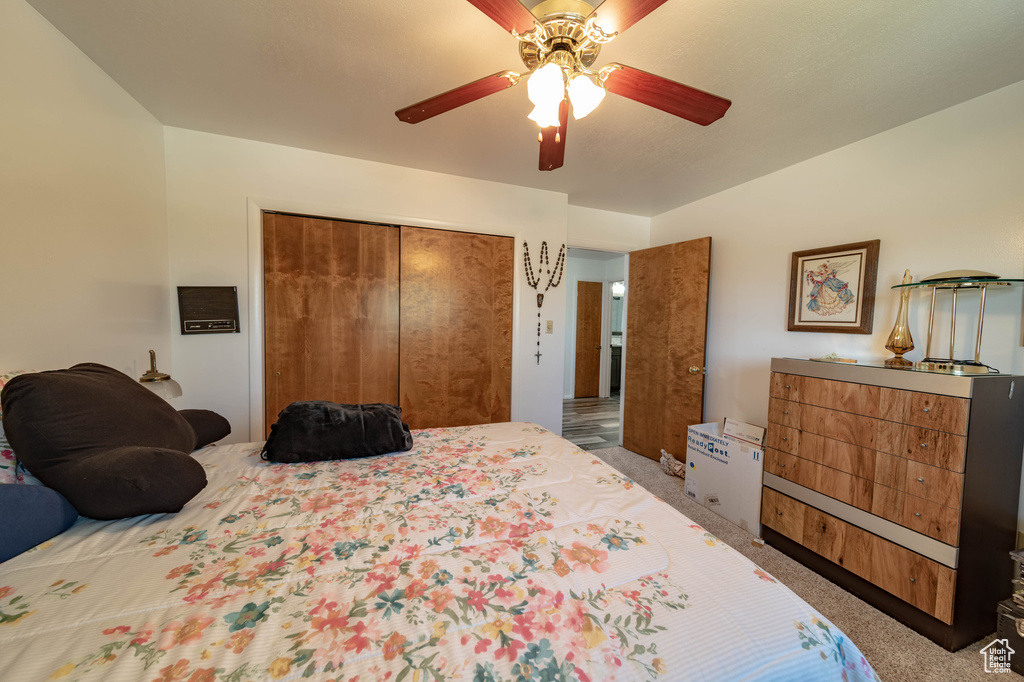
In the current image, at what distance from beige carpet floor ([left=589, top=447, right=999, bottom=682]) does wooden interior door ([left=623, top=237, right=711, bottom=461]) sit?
1.06m

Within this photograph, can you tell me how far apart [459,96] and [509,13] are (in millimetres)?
342

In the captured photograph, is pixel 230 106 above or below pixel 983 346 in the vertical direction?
above

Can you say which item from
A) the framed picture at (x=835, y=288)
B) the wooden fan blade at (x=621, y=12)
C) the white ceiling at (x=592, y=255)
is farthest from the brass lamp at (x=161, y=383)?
the white ceiling at (x=592, y=255)

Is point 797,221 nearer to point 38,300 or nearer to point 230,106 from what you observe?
point 230,106

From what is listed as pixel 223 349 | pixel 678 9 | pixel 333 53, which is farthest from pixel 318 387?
pixel 678 9

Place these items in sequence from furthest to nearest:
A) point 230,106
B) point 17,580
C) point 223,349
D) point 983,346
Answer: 1. point 223,349
2. point 230,106
3. point 983,346
4. point 17,580

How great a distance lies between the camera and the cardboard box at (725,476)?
7.61 feet

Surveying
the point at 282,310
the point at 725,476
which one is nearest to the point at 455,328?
the point at 282,310

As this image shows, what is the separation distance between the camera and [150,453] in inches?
42.3

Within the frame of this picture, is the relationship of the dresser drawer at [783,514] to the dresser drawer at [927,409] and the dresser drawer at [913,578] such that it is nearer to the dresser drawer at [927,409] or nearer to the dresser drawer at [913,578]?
the dresser drawer at [913,578]

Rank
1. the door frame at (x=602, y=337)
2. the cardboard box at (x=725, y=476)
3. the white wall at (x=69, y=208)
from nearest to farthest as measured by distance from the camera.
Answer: the white wall at (x=69, y=208) → the cardboard box at (x=725, y=476) → the door frame at (x=602, y=337)

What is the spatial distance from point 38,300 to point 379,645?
196 cm

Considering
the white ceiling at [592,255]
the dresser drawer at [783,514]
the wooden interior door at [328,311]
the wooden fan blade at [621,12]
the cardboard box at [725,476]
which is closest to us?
the wooden fan blade at [621,12]

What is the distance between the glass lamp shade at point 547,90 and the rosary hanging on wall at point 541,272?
203 cm
